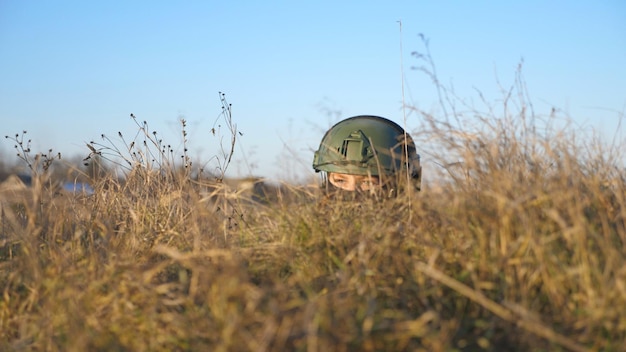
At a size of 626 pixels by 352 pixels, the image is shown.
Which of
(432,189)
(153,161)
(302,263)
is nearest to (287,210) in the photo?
(302,263)

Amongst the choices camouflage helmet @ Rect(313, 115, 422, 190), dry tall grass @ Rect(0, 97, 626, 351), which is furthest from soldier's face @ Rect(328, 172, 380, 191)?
dry tall grass @ Rect(0, 97, 626, 351)

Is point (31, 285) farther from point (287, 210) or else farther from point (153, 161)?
point (153, 161)

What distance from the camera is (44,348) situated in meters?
3.43

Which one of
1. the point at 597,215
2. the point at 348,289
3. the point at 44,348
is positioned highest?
the point at 597,215

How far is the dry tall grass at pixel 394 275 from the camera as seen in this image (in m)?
2.80

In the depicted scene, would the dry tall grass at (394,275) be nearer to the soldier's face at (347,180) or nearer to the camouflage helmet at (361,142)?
the soldier's face at (347,180)

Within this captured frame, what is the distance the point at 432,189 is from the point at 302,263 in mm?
796

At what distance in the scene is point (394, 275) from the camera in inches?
138

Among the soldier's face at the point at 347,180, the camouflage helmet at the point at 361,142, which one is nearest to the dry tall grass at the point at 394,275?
the soldier's face at the point at 347,180

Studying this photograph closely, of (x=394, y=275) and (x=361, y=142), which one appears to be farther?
(x=361, y=142)

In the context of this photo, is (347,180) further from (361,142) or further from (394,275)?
(394,275)

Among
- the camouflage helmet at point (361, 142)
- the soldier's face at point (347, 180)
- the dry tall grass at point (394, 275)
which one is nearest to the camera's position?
the dry tall grass at point (394, 275)

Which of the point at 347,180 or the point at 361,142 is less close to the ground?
the point at 361,142

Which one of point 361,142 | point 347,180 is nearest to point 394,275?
point 347,180
